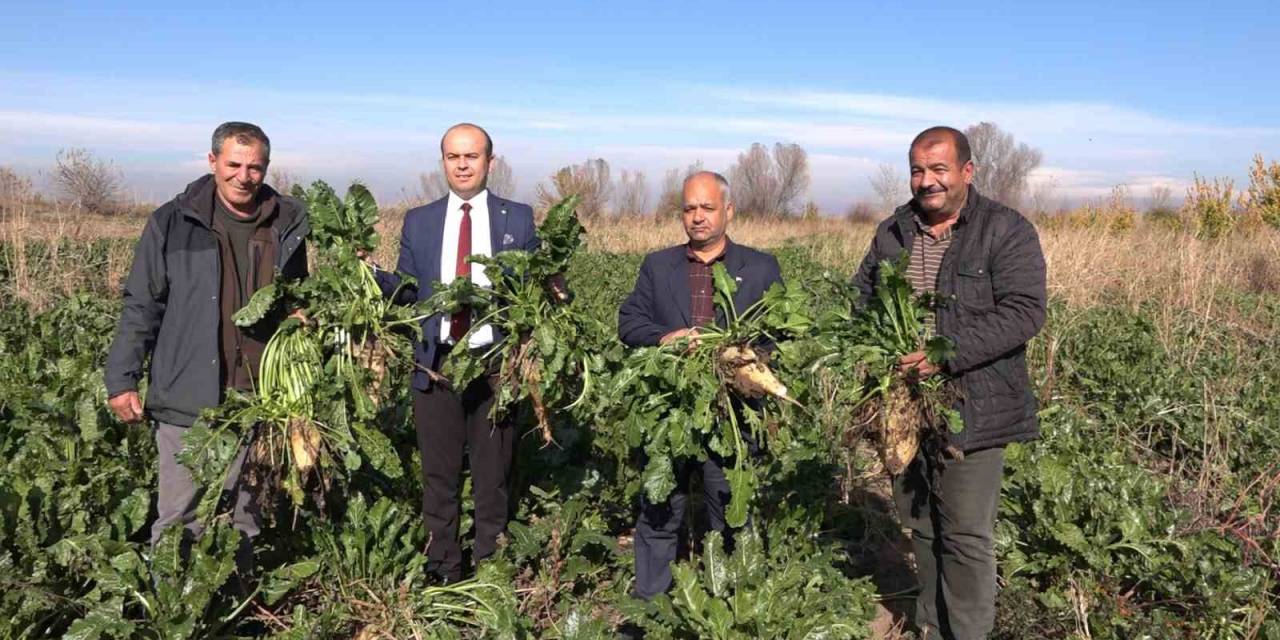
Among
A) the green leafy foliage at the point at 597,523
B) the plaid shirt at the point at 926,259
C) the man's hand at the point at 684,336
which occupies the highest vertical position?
the plaid shirt at the point at 926,259

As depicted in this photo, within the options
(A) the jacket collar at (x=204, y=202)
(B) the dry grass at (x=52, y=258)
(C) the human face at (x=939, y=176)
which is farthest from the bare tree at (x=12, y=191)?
(C) the human face at (x=939, y=176)

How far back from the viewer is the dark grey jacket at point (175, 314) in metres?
3.26

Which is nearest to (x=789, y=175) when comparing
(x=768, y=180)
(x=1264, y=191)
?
(x=768, y=180)

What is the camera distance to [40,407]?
14.0 feet

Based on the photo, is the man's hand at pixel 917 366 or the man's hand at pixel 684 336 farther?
the man's hand at pixel 684 336

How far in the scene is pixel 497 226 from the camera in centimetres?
375

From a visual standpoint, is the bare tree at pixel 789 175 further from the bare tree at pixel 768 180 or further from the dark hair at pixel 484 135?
the dark hair at pixel 484 135

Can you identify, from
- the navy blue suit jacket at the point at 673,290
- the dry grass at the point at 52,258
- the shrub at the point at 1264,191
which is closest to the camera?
the navy blue suit jacket at the point at 673,290

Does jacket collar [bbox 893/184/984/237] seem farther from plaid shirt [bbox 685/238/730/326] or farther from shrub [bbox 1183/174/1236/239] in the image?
shrub [bbox 1183/174/1236/239]

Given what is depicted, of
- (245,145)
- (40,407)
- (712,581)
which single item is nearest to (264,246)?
(245,145)

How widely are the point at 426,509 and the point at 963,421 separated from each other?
91.7 inches

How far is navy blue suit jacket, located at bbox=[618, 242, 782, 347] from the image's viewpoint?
3479 millimetres

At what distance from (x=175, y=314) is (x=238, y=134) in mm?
729

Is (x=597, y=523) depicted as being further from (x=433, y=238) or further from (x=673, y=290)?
(x=433, y=238)
